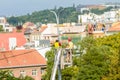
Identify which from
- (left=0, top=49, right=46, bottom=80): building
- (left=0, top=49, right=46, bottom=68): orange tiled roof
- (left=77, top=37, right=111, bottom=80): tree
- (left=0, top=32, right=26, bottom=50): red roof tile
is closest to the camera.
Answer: (left=77, top=37, right=111, bottom=80): tree

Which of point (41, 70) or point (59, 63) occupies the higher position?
point (59, 63)

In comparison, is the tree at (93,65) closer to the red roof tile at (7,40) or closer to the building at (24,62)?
the building at (24,62)

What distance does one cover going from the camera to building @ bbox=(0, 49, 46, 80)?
5931cm

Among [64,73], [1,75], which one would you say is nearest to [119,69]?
[64,73]

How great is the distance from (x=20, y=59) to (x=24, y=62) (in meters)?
0.51

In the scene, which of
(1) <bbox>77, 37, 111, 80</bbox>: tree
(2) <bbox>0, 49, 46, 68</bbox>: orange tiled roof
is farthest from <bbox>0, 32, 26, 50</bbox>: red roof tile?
(1) <bbox>77, 37, 111, 80</bbox>: tree

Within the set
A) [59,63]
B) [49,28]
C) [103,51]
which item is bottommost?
[49,28]

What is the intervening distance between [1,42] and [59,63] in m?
68.1

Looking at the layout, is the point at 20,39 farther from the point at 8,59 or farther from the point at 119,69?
the point at 119,69

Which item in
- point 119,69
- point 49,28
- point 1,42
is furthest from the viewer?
point 49,28

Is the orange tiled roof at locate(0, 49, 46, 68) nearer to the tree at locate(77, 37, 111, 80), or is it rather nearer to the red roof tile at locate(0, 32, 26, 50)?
the tree at locate(77, 37, 111, 80)

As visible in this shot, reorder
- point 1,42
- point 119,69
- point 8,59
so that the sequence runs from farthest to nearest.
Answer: point 1,42, point 8,59, point 119,69

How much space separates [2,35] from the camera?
8531cm

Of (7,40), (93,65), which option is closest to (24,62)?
(93,65)
